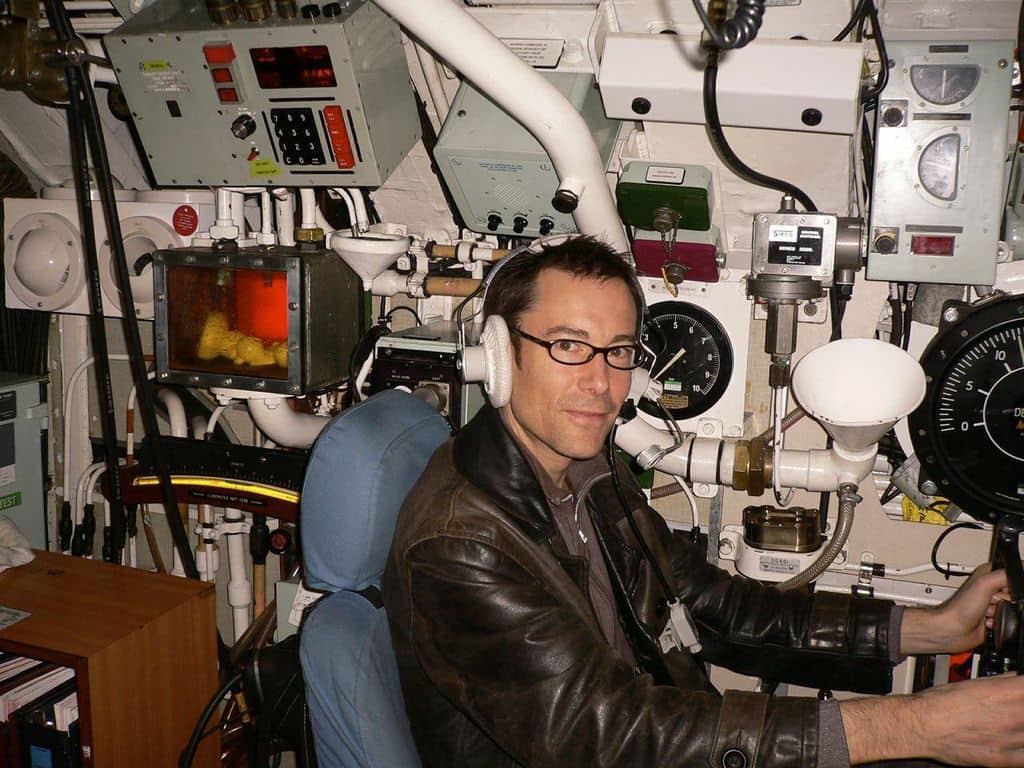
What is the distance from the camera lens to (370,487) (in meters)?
1.50

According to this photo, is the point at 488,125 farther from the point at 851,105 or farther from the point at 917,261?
the point at 917,261

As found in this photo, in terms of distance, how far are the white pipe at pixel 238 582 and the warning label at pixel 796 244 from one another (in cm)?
183

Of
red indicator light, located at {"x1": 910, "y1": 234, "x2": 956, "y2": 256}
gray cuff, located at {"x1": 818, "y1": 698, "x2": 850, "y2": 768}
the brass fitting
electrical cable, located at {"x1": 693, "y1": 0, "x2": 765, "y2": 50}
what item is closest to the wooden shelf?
the brass fitting

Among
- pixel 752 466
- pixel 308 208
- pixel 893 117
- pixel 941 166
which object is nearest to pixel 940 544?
pixel 752 466

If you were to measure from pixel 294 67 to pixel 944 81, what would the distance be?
57.5 inches

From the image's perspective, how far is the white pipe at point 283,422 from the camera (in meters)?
2.36

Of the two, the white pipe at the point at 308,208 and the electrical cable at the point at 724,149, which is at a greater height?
the electrical cable at the point at 724,149

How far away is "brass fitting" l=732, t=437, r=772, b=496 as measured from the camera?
2.14 m

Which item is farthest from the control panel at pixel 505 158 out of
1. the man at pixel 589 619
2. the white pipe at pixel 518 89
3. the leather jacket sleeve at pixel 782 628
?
the leather jacket sleeve at pixel 782 628

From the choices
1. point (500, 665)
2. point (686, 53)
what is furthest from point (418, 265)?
point (500, 665)

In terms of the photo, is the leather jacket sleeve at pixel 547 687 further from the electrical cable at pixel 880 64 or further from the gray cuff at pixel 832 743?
the electrical cable at pixel 880 64

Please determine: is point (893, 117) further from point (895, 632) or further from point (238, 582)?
point (238, 582)

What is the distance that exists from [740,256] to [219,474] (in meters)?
1.57

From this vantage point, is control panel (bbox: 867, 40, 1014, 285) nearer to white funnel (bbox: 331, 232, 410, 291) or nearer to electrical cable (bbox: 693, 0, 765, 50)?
electrical cable (bbox: 693, 0, 765, 50)
